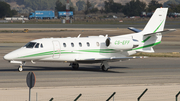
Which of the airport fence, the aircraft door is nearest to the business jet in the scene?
the aircraft door

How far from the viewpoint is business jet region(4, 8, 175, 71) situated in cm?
2820

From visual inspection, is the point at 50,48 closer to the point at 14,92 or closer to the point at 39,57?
the point at 39,57

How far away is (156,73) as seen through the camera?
28.8m

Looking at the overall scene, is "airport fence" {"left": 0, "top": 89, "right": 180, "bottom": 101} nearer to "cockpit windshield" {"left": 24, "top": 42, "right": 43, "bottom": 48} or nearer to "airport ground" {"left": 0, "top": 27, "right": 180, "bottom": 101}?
"airport ground" {"left": 0, "top": 27, "right": 180, "bottom": 101}

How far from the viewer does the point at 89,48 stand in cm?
3011

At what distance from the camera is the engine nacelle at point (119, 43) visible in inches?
1200

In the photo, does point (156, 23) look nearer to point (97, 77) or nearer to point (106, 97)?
point (97, 77)

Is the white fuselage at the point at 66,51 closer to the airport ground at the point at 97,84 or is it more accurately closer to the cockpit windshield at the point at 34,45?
the cockpit windshield at the point at 34,45

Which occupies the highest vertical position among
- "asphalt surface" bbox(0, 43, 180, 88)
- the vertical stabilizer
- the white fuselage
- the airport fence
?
the vertical stabilizer

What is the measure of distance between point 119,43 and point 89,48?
9.29 feet

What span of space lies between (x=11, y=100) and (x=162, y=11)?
816 inches

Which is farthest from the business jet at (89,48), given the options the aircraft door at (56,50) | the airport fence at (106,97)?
the airport fence at (106,97)

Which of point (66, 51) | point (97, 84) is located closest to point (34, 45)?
point (66, 51)

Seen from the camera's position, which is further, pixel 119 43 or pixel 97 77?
pixel 119 43
